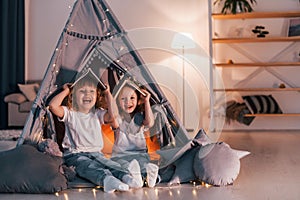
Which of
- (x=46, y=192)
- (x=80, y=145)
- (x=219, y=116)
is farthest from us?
(x=219, y=116)

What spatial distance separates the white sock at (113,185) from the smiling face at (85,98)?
65 centimetres

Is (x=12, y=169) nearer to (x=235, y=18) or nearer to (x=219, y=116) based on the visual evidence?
(x=219, y=116)

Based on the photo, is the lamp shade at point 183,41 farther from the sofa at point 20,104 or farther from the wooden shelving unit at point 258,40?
the sofa at point 20,104

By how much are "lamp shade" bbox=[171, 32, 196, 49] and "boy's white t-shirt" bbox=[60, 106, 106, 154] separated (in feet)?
10.7

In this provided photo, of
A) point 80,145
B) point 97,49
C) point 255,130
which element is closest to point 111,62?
point 97,49

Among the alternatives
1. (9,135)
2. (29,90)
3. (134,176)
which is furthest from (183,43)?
(134,176)

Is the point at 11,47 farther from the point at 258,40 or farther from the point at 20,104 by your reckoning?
the point at 258,40

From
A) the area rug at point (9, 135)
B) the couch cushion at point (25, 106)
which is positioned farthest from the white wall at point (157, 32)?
the area rug at point (9, 135)

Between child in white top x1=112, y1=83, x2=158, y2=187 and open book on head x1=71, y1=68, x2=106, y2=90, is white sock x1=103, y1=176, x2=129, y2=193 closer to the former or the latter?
child in white top x1=112, y1=83, x2=158, y2=187

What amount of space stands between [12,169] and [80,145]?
21.7 inches

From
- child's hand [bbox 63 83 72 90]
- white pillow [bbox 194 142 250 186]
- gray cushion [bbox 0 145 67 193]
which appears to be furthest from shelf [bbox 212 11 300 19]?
gray cushion [bbox 0 145 67 193]

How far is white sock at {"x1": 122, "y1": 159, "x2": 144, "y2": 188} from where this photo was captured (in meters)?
2.72

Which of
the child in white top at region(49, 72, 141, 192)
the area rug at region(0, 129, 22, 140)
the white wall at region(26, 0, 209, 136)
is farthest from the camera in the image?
the white wall at region(26, 0, 209, 136)

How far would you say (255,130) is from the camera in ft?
20.6
